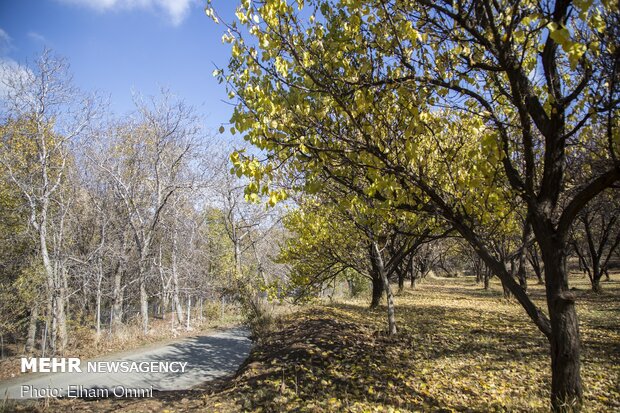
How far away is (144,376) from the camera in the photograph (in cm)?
878

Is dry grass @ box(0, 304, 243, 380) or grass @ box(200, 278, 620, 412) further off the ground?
grass @ box(200, 278, 620, 412)

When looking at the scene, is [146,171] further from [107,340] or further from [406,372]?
[406,372]

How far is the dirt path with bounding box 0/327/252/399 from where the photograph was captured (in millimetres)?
7734

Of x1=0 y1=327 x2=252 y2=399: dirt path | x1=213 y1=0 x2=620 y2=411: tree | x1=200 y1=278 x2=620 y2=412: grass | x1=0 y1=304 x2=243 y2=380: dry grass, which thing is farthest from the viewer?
x1=0 y1=304 x2=243 y2=380: dry grass

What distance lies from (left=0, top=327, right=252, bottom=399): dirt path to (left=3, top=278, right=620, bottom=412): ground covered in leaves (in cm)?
115

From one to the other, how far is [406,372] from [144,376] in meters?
6.92

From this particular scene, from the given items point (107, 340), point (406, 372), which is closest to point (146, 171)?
point (107, 340)

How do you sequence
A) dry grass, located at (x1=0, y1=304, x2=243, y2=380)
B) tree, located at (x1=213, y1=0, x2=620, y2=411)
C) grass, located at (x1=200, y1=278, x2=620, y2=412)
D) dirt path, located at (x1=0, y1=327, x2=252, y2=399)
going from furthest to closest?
dry grass, located at (x1=0, y1=304, x2=243, y2=380) → dirt path, located at (x1=0, y1=327, x2=252, y2=399) → grass, located at (x1=200, y1=278, x2=620, y2=412) → tree, located at (x1=213, y1=0, x2=620, y2=411)

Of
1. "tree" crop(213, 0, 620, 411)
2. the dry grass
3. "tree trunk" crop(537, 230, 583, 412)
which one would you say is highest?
"tree" crop(213, 0, 620, 411)

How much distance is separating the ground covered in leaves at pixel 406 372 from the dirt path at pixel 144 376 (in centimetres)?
115

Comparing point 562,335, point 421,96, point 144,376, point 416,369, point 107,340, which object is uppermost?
point 421,96

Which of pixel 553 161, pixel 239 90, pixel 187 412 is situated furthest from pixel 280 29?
pixel 187 412

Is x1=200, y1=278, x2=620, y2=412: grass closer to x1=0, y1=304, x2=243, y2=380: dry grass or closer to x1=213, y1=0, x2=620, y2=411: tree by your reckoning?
x1=213, y1=0, x2=620, y2=411: tree

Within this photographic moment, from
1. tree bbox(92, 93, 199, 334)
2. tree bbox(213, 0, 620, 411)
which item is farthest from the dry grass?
tree bbox(213, 0, 620, 411)
